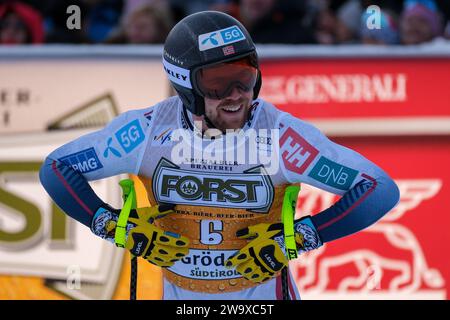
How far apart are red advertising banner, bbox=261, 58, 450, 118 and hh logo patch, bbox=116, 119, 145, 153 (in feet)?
9.19

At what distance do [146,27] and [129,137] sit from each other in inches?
140

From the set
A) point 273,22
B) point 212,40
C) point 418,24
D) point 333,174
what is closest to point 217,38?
point 212,40

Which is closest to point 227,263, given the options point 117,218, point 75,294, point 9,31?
point 117,218

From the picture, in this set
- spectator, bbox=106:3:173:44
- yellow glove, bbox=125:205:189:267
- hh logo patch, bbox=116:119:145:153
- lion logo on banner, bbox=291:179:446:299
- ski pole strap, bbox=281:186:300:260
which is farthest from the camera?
spectator, bbox=106:3:173:44

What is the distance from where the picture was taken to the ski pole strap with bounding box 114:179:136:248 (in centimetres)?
590

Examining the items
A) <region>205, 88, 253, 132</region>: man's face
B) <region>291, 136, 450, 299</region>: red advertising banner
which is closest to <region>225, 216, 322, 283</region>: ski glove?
<region>205, 88, 253, 132</region>: man's face

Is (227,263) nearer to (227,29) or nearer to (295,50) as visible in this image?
(227,29)

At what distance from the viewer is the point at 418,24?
9.55m

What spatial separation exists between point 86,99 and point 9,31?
1279 millimetres

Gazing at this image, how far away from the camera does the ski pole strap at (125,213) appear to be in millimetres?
5898

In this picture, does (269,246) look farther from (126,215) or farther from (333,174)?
(126,215)

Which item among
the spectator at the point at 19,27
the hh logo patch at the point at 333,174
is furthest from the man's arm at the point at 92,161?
the spectator at the point at 19,27

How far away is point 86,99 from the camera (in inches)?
342

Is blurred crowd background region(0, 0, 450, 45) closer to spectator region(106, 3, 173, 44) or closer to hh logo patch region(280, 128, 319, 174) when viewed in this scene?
spectator region(106, 3, 173, 44)
